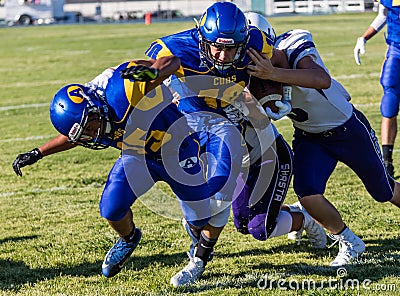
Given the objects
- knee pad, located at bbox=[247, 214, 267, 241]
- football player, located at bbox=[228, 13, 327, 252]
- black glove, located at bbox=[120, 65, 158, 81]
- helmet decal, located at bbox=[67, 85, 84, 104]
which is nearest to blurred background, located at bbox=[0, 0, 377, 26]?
football player, located at bbox=[228, 13, 327, 252]

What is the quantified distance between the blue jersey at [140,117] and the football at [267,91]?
1.36ft

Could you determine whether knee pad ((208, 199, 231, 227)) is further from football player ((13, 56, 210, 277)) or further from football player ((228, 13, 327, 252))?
football player ((228, 13, 327, 252))

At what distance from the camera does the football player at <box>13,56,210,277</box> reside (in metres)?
3.38

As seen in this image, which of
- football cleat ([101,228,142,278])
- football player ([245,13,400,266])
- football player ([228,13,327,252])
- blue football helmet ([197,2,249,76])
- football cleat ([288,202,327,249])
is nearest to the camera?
blue football helmet ([197,2,249,76])

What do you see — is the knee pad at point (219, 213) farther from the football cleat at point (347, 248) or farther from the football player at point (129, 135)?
the football cleat at point (347, 248)

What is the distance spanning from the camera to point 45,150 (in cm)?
378

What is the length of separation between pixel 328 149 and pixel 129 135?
114 centimetres

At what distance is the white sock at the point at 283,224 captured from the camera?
4.10 meters

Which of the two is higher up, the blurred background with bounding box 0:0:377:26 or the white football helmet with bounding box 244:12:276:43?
the white football helmet with bounding box 244:12:276:43

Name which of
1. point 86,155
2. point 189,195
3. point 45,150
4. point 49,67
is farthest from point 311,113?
point 49,67

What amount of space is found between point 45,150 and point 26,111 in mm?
6077

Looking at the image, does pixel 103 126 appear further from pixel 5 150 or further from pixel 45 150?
pixel 5 150

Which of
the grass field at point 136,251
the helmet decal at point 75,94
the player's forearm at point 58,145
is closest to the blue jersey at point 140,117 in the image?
the helmet decal at point 75,94

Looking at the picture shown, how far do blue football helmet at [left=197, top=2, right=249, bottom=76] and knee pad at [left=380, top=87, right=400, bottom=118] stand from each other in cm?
264
